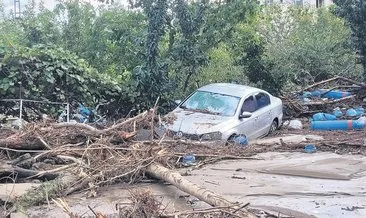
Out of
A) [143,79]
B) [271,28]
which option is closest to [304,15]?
[271,28]

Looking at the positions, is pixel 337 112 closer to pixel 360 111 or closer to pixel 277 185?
pixel 360 111

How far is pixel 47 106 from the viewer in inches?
666

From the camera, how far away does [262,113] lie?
16.0m

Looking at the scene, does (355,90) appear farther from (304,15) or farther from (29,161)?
(29,161)

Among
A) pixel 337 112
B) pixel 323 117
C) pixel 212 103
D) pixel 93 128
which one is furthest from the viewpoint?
pixel 337 112

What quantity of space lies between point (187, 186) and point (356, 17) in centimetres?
1495

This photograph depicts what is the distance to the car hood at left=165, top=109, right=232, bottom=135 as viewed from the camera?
1379 centimetres

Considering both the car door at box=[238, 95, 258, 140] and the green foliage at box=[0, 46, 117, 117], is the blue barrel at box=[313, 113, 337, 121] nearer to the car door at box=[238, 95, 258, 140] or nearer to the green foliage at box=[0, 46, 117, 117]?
the car door at box=[238, 95, 258, 140]

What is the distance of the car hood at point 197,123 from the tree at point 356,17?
30.4 ft

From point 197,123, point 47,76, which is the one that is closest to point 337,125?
point 197,123

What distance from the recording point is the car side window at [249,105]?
1531 centimetres

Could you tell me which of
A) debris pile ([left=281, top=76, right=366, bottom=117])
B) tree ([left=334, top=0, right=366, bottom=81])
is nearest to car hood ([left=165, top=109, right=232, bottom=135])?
debris pile ([left=281, top=76, right=366, bottom=117])

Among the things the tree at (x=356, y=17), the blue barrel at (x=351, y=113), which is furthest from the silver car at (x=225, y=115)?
the tree at (x=356, y=17)

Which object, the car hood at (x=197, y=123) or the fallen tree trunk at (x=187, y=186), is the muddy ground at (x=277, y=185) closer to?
the fallen tree trunk at (x=187, y=186)
